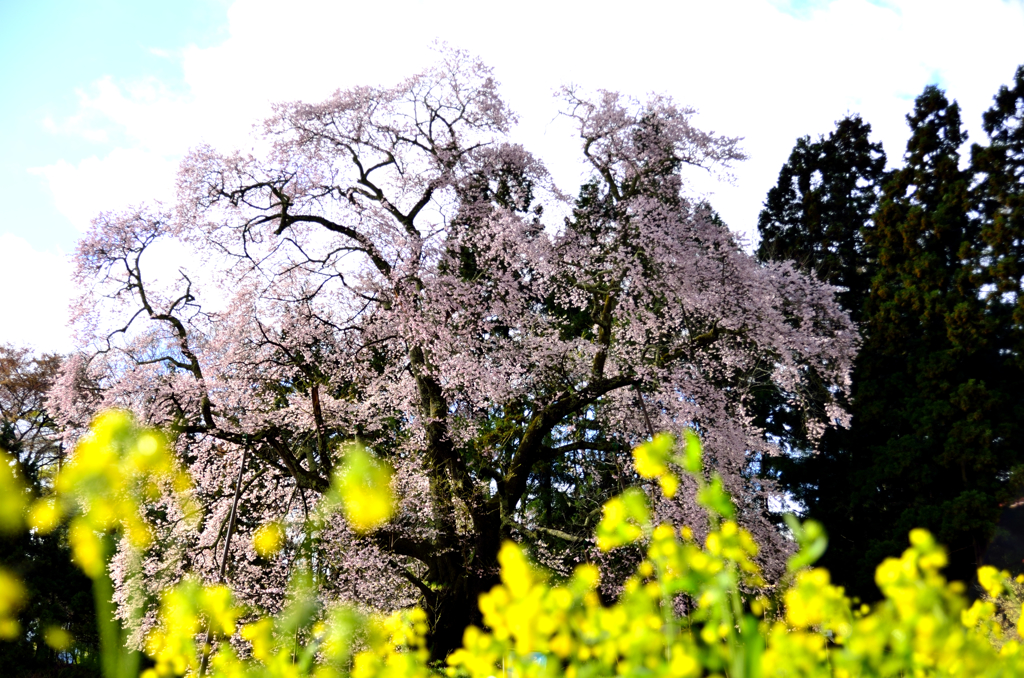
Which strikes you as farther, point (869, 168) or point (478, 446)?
point (869, 168)

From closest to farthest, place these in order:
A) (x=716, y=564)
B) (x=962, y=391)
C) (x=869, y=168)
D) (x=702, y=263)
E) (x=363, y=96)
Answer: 1. (x=716, y=564)
2. (x=702, y=263)
3. (x=363, y=96)
4. (x=962, y=391)
5. (x=869, y=168)

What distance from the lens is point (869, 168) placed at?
1495cm

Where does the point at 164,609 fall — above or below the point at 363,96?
below

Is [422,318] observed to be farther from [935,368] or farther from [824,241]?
[824,241]

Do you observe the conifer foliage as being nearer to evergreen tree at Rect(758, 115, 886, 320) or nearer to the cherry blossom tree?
evergreen tree at Rect(758, 115, 886, 320)

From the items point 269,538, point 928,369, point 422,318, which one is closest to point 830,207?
point 928,369

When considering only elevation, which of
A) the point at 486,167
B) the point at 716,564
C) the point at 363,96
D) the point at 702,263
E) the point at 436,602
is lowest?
the point at 716,564

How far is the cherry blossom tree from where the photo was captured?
730 cm

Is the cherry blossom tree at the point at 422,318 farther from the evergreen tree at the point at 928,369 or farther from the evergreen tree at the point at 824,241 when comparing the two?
the evergreen tree at the point at 824,241

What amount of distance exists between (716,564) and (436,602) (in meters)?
6.47

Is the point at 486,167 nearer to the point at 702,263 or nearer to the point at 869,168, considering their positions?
the point at 702,263

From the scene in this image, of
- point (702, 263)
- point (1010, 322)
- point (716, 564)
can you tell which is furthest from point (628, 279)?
point (1010, 322)

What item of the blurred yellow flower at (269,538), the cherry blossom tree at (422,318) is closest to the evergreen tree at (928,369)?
the cherry blossom tree at (422,318)

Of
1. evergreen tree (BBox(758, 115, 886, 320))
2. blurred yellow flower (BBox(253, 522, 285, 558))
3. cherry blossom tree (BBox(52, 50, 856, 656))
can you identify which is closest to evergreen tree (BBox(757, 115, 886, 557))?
evergreen tree (BBox(758, 115, 886, 320))
